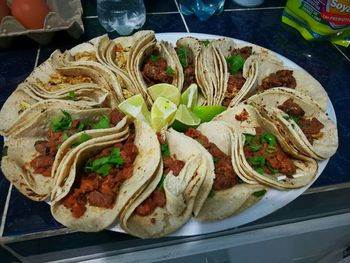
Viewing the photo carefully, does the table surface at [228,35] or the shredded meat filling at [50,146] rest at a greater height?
the shredded meat filling at [50,146]

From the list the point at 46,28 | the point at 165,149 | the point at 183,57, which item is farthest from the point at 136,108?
the point at 46,28

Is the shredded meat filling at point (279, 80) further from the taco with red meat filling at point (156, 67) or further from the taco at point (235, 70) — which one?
the taco with red meat filling at point (156, 67)

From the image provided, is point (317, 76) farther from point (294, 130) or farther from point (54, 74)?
point (54, 74)

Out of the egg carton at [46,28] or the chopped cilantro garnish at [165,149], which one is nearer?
the chopped cilantro garnish at [165,149]

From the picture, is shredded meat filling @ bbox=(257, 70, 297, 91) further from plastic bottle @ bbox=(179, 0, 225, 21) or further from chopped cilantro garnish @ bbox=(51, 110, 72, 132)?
plastic bottle @ bbox=(179, 0, 225, 21)

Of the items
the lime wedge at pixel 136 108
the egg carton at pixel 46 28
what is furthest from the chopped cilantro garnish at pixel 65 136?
the egg carton at pixel 46 28

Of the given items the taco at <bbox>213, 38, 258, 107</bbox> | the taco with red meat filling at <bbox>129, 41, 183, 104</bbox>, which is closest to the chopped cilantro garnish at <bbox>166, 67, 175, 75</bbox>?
the taco with red meat filling at <bbox>129, 41, 183, 104</bbox>
